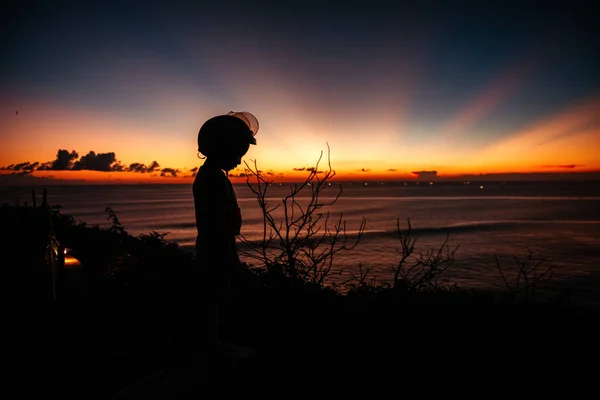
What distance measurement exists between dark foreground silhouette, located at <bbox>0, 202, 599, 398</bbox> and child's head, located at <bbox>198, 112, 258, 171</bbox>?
3.31 feet

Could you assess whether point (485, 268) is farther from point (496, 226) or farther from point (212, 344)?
point (496, 226)

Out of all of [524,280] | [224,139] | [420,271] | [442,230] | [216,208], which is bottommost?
[442,230]

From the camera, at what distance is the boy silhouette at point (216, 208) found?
266 centimetres

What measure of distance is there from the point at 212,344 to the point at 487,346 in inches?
129

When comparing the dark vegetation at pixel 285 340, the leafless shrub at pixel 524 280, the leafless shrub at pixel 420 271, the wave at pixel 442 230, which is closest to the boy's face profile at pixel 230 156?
the dark vegetation at pixel 285 340

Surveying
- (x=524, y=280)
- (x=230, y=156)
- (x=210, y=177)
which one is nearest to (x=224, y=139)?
(x=230, y=156)

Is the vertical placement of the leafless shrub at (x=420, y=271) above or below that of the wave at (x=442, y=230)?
above

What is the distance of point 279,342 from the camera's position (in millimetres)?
4488

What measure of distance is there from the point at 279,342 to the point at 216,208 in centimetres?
256

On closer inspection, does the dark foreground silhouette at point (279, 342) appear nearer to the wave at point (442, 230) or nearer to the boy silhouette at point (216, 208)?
the boy silhouette at point (216, 208)

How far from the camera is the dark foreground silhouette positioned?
11.3 feet

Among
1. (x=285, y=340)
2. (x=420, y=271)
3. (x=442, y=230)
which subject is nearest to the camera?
(x=285, y=340)

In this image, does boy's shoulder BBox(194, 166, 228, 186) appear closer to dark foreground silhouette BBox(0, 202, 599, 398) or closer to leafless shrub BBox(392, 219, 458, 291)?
dark foreground silhouette BBox(0, 202, 599, 398)

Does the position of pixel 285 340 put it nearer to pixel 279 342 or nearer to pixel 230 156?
pixel 279 342
